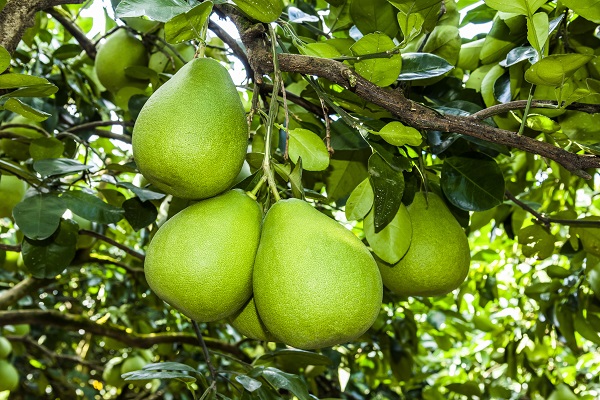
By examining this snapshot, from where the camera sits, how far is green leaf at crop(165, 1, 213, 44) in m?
0.86

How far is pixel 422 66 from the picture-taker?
118 centimetres

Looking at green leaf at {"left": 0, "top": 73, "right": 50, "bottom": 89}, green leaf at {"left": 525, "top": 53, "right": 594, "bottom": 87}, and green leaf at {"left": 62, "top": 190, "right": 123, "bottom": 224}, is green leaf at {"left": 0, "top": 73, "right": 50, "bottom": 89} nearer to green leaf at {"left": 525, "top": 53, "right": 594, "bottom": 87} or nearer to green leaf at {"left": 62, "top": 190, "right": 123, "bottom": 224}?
green leaf at {"left": 62, "top": 190, "right": 123, "bottom": 224}

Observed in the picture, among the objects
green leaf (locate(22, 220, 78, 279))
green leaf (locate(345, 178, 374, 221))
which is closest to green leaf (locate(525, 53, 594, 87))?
green leaf (locate(345, 178, 374, 221))

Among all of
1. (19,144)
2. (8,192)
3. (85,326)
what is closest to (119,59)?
(19,144)

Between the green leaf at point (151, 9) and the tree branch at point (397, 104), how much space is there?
0.61 feet

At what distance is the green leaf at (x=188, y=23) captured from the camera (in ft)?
2.84

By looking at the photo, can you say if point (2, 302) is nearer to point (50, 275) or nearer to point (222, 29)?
point (50, 275)

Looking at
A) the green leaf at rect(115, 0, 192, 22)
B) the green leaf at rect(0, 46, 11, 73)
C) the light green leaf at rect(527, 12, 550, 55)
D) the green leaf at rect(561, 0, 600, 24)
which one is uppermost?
the green leaf at rect(115, 0, 192, 22)

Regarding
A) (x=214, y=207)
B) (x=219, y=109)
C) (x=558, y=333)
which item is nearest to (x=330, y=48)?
(x=219, y=109)

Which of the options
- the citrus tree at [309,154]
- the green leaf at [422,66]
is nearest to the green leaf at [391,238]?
the citrus tree at [309,154]

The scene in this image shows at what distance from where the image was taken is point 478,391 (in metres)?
2.44

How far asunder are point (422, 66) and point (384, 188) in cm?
27

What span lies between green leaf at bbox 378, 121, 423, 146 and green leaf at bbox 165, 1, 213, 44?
0.36 m

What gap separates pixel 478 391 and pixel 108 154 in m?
1.89
